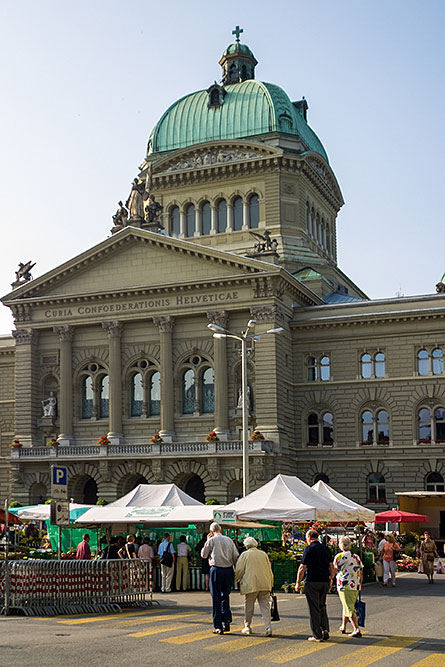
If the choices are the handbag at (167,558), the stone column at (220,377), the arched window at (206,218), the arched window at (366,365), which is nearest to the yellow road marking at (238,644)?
the handbag at (167,558)

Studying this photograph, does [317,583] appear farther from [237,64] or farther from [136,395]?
[237,64]

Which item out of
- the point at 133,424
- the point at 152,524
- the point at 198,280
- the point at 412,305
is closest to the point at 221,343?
A: the point at 198,280

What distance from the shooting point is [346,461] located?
59.7 metres

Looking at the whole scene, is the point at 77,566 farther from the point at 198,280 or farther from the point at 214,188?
the point at 214,188

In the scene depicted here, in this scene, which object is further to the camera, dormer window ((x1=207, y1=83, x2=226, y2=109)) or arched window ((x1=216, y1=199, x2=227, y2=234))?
dormer window ((x1=207, y1=83, x2=226, y2=109))

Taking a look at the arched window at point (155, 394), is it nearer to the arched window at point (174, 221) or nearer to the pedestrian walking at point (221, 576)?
the arched window at point (174, 221)

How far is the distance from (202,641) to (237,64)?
2740 inches

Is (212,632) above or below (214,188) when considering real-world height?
below

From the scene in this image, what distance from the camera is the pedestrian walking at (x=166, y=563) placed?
3091cm

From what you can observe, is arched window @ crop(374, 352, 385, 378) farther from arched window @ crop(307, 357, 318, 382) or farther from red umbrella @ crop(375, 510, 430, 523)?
red umbrella @ crop(375, 510, 430, 523)

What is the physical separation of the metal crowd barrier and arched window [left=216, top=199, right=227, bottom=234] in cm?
4895

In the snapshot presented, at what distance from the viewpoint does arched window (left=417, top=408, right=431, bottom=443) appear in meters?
58.5

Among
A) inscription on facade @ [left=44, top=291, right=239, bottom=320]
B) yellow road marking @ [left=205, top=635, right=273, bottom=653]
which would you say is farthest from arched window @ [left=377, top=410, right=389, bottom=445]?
yellow road marking @ [left=205, top=635, right=273, bottom=653]

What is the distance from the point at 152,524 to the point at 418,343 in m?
27.7
